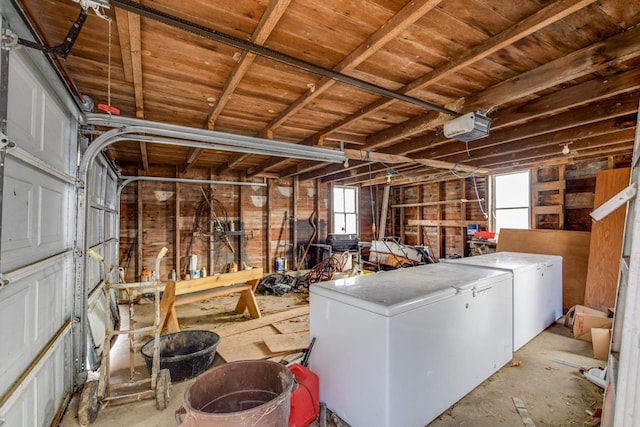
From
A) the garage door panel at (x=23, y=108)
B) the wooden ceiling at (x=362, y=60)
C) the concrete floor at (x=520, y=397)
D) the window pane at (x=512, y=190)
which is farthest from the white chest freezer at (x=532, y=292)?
the garage door panel at (x=23, y=108)

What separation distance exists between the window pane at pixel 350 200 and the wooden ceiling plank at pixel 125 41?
637cm

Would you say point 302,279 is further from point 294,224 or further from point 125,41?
point 125,41

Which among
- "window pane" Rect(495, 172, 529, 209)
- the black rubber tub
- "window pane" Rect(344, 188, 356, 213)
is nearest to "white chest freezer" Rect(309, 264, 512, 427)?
the black rubber tub

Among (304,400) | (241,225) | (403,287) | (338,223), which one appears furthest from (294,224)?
(304,400)

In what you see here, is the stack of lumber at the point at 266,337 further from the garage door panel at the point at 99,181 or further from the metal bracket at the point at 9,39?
the metal bracket at the point at 9,39

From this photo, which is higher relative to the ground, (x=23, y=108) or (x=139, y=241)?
(x=23, y=108)

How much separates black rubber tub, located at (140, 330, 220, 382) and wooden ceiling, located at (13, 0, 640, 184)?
7.11 ft

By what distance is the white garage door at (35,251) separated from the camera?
1292 mm

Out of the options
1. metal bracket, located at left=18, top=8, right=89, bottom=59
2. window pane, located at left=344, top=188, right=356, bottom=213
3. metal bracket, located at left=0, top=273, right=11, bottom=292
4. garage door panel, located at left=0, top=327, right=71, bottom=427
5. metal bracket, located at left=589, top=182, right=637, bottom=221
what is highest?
metal bracket, located at left=18, top=8, right=89, bottom=59

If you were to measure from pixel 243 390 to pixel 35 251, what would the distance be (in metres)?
1.41

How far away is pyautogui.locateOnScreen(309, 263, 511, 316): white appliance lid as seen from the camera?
1.60 metres

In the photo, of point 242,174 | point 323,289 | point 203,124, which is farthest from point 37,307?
point 242,174

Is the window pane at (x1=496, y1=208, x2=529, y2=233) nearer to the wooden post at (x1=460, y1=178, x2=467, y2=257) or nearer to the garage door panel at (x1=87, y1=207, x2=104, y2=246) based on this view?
the wooden post at (x1=460, y1=178, x2=467, y2=257)

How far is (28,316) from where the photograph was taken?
1502 millimetres
